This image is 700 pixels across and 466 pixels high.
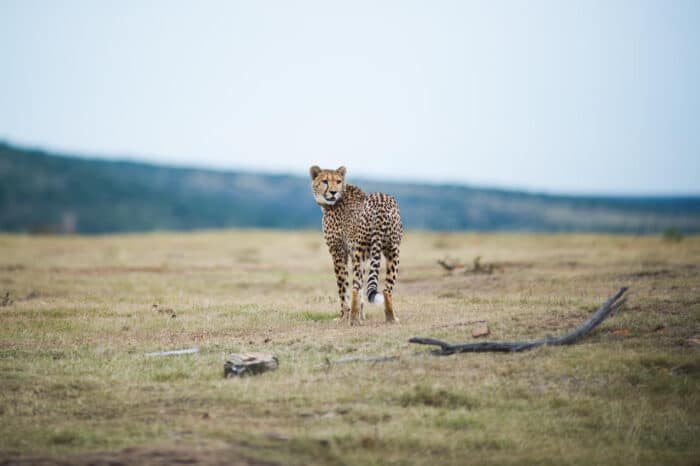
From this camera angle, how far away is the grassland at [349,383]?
7.52m

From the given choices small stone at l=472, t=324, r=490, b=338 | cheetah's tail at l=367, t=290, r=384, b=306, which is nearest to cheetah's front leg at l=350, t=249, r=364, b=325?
cheetah's tail at l=367, t=290, r=384, b=306

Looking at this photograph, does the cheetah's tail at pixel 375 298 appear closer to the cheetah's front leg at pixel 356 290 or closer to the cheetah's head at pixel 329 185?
the cheetah's front leg at pixel 356 290

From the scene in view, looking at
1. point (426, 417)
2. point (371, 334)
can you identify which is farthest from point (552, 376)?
point (371, 334)

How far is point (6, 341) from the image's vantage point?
11852mm

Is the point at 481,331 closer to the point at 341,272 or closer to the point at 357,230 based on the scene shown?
the point at 357,230

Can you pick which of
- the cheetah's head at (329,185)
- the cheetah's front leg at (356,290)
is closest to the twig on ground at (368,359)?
the cheetah's front leg at (356,290)

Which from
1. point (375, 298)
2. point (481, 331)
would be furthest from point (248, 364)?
point (375, 298)

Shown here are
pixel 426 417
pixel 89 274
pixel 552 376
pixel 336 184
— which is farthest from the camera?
pixel 89 274

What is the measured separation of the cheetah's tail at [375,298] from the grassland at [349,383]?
1.05 ft

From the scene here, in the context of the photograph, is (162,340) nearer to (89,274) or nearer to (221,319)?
(221,319)

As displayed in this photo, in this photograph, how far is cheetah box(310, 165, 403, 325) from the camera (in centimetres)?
1298

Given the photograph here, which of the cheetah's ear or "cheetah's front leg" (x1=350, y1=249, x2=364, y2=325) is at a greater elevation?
the cheetah's ear

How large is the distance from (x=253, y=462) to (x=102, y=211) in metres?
75.0

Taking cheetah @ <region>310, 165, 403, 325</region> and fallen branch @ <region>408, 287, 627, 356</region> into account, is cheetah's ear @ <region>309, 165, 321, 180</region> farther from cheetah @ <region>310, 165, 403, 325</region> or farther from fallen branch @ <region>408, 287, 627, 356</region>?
fallen branch @ <region>408, 287, 627, 356</region>
